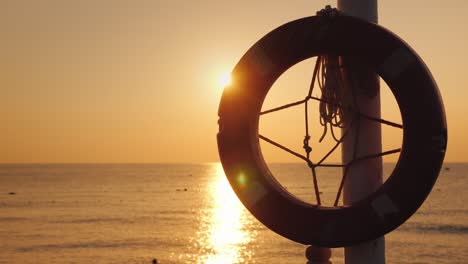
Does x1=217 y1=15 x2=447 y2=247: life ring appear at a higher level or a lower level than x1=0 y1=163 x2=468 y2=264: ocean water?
lower

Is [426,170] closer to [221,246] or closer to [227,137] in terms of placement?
[227,137]

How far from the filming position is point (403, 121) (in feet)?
12.2

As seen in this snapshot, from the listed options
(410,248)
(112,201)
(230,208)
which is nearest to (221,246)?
(410,248)

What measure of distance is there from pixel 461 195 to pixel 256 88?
6527 centimetres

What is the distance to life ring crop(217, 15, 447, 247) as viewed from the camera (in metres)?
3.69

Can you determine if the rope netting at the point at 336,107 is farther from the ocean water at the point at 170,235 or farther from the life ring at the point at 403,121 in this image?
the ocean water at the point at 170,235

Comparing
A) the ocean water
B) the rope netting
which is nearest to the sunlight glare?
the ocean water

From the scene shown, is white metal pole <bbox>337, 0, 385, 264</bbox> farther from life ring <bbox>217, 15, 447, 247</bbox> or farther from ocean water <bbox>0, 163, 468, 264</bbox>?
ocean water <bbox>0, 163, 468, 264</bbox>

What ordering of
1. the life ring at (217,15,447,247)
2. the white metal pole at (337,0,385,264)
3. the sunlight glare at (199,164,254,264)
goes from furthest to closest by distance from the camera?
the sunlight glare at (199,164,254,264) < the white metal pole at (337,0,385,264) < the life ring at (217,15,447,247)

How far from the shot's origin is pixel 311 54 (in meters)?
3.92

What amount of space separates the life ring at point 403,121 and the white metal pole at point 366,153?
0.19 metres

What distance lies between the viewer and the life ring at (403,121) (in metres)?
3.69

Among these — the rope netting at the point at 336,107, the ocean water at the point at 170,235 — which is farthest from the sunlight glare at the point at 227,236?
the rope netting at the point at 336,107

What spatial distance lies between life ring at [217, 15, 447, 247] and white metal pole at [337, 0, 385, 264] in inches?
7.4
